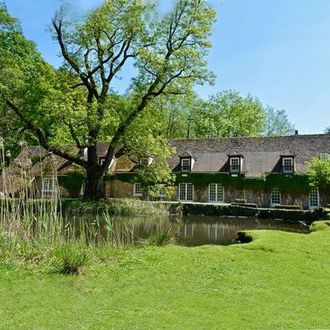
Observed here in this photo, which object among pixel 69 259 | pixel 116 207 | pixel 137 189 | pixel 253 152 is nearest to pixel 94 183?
pixel 116 207

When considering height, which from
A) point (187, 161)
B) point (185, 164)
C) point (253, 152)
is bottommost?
point (185, 164)

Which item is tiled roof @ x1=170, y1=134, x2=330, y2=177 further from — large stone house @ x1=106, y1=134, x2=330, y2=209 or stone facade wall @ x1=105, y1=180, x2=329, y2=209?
stone facade wall @ x1=105, y1=180, x2=329, y2=209

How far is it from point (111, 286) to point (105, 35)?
2318cm

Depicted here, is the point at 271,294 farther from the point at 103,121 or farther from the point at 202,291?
the point at 103,121

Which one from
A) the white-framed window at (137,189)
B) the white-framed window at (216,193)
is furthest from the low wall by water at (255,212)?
the white-framed window at (137,189)

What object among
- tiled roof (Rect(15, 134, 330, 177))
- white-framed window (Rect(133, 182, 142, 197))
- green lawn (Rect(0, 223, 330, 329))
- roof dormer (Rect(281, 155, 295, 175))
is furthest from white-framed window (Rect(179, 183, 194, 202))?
green lawn (Rect(0, 223, 330, 329))

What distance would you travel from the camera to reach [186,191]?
35625 millimetres

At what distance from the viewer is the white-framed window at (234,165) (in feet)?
112

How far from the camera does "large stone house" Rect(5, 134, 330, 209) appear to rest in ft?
106

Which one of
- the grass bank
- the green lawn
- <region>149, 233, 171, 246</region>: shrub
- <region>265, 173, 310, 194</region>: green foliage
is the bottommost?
the green lawn

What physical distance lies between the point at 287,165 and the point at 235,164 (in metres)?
4.21

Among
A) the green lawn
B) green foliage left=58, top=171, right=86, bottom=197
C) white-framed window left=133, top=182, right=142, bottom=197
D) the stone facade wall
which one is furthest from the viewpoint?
green foliage left=58, top=171, right=86, bottom=197

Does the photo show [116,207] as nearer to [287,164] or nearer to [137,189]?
[137,189]

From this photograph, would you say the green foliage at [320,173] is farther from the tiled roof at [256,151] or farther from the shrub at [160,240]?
the shrub at [160,240]
